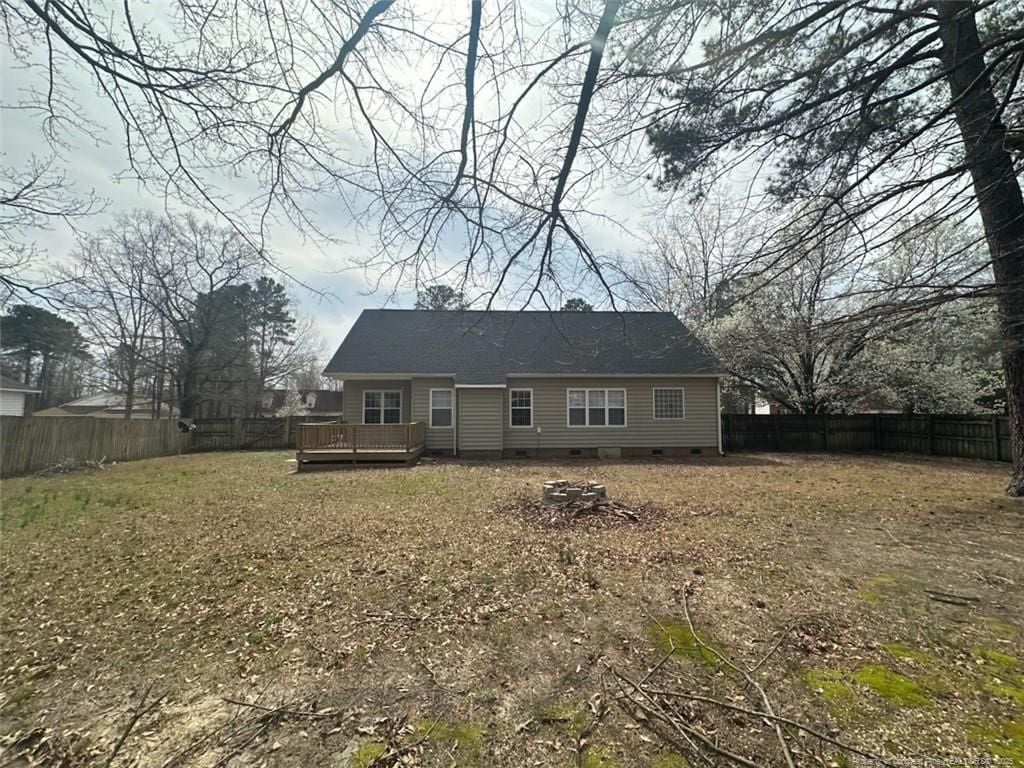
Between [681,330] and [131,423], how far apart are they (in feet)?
64.3

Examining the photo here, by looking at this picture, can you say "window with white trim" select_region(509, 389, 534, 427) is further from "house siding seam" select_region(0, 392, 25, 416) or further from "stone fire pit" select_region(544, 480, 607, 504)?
"house siding seam" select_region(0, 392, 25, 416)

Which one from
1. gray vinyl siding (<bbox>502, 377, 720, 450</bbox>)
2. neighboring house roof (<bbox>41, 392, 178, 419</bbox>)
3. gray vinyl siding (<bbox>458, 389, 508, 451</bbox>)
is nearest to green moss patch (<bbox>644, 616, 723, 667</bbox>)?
gray vinyl siding (<bbox>458, 389, 508, 451</bbox>)

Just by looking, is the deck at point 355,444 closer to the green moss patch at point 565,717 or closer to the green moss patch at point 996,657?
the green moss patch at point 565,717

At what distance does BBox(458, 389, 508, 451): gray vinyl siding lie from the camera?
13.9m

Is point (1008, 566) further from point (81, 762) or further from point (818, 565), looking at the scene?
point (81, 762)

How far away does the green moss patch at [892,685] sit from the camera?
2303 millimetres

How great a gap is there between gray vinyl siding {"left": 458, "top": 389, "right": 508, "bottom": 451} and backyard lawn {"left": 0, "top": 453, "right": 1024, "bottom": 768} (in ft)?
24.5

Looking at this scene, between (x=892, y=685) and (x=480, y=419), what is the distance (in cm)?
1192

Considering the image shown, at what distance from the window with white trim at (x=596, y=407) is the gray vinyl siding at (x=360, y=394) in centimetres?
545

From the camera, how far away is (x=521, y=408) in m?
14.4

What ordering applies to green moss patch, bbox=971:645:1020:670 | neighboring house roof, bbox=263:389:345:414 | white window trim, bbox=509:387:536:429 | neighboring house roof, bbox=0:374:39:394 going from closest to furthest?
green moss patch, bbox=971:645:1020:670
white window trim, bbox=509:387:536:429
neighboring house roof, bbox=0:374:39:394
neighboring house roof, bbox=263:389:345:414

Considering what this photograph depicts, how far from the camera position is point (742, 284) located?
6047 mm

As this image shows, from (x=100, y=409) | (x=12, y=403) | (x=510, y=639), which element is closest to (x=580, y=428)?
(x=510, y=639)

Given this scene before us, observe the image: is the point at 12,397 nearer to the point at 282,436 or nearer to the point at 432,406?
the point at 282,436
